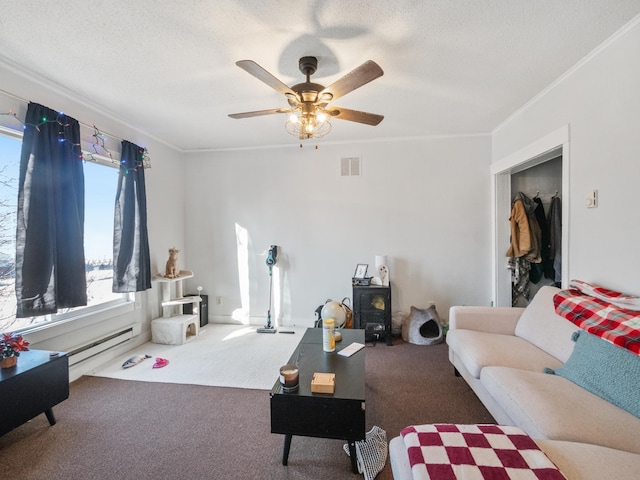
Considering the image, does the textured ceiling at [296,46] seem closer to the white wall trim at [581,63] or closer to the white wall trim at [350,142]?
the white wall trim at [581,63]

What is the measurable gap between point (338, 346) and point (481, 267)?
7.91ft

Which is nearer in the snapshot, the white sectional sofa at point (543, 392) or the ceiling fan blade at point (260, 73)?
the white sectional sofa at point (543, 392)

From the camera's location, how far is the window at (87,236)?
2.08 metres

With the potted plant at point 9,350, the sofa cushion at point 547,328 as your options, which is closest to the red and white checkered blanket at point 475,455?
the sofa cushion at point 547,328

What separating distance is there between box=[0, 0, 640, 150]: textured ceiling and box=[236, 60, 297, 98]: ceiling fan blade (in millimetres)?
314

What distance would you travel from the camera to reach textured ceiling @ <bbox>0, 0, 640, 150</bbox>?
1.53 metres

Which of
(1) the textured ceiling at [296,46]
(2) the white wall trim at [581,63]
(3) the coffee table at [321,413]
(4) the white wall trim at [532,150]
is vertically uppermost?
(1) the textured ceiling at [296,46]

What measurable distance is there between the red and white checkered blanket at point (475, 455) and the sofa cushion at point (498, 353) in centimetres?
79

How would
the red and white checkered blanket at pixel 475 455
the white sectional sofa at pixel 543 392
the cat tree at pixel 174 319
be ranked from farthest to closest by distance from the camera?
the cat tree at pixel 174 319 < the white sectional sofa at pixel 543 392 < the red and white checkered blanket at pixel 475 455

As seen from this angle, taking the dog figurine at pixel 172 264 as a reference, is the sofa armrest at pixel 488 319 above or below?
below

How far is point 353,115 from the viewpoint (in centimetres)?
206

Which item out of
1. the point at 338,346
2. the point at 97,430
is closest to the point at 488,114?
the point at 338,346

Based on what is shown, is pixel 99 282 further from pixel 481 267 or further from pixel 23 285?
pixel 481 267

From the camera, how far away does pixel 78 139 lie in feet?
8.00
